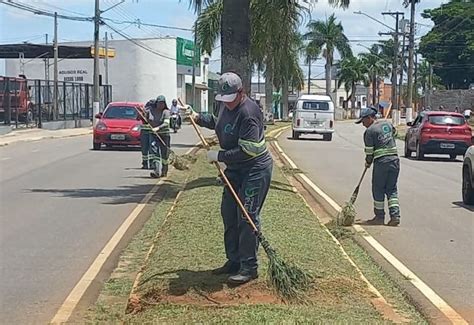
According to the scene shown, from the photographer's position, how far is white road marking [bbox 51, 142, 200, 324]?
7.40 m

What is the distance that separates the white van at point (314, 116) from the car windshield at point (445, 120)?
39.2 feet

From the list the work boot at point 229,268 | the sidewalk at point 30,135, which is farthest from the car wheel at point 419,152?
the work boot at point 229,268

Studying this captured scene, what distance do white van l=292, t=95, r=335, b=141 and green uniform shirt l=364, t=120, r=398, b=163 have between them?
2782 centimetres

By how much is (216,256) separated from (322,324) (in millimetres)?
2502

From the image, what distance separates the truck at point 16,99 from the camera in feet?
133

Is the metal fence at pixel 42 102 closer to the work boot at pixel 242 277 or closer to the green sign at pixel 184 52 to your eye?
the green sign at pixel 184 52

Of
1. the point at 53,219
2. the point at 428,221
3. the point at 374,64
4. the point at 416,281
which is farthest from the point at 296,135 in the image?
the point at 374,64

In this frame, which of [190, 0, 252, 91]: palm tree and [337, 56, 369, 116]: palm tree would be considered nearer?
[190, 0, 252, 91]: palm tree

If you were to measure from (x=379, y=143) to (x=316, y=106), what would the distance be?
2848 centimetres

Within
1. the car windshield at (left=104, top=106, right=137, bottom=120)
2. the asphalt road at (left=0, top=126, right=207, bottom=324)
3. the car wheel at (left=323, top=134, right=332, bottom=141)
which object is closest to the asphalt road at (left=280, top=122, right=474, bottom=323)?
the asphalt road at (left=0, top=126, right=207, bottom=324)

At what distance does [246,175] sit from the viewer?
7.48m

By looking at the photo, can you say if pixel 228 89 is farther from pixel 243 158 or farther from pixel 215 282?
pixel 215 282

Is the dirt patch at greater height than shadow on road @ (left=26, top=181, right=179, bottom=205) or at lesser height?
greater

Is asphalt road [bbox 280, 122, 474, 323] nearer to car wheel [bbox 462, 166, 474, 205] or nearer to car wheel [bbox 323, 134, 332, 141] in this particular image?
car wheel [bbox 462, 166, 474, 205]
